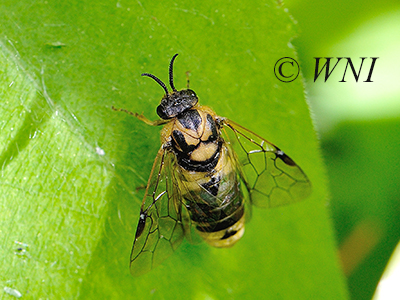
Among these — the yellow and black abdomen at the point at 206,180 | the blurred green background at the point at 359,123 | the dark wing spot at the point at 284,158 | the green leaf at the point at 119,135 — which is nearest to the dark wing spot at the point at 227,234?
the yellow and black abdomen at the point at 206,180

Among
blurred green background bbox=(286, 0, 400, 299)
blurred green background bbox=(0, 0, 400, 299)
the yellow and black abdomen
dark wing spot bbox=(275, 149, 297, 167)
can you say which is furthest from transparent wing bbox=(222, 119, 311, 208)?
blurred green background bbox=(286, 0, 400, 299)

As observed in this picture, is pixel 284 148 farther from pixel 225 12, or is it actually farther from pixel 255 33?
pixel 225 12

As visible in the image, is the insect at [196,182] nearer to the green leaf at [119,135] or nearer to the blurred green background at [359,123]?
the green leaf at [119,135]

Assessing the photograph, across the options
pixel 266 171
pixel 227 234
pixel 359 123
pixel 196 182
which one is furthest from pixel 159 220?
pixel 359 123

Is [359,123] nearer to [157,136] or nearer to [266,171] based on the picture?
[266,171]

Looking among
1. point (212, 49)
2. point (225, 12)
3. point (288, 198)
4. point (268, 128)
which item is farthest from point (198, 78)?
point (288, 198)

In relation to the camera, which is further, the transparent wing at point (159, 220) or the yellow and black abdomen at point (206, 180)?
the yellow and black abdomen at point (206, 180)
